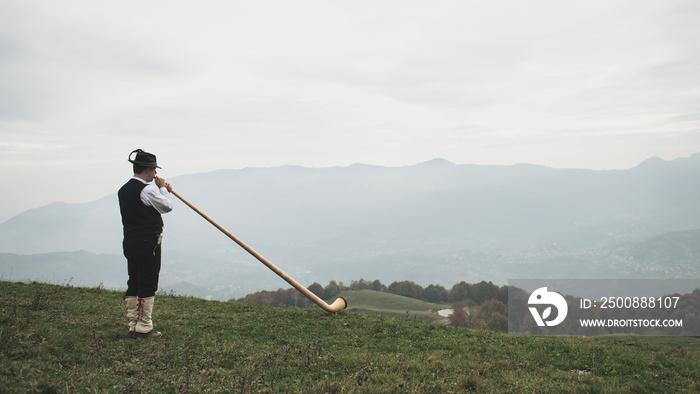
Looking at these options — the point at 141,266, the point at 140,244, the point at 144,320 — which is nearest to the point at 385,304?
the point at 144,320

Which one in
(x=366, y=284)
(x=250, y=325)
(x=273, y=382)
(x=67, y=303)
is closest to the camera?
(x=273, y=382)

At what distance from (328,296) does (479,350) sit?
3259 inches

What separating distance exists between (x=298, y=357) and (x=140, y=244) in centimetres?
375

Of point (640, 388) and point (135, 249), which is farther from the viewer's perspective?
point (135, 249)

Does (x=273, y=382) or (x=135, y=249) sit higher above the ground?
(x=135, y=249)

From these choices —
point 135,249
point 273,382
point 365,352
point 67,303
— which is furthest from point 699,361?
point 67,303

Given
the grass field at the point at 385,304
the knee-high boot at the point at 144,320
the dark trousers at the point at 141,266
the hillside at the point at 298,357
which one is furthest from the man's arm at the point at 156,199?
the grass field at the point at 385,304

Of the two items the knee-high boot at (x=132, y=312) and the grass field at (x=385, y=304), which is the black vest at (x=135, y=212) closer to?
the knee-high boot at (x=132, y=312)

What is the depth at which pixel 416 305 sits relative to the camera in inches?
3484

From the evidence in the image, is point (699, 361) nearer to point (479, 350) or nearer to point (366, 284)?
point (479, 350)

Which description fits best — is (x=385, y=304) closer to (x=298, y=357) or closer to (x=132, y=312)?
(x=132, y=312)

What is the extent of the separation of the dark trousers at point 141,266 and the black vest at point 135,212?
15cm

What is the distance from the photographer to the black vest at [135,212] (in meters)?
7.98

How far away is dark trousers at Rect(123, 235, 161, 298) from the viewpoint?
313 inches
